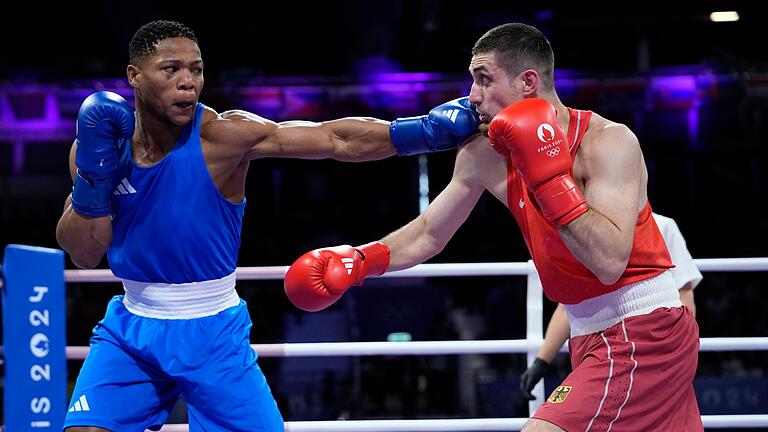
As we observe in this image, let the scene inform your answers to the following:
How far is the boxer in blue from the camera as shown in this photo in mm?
2479

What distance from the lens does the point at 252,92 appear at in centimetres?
1081

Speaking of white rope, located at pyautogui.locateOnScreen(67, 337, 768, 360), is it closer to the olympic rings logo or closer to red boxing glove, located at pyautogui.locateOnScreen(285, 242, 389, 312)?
red boxing glove, located at pyautogui.locateOnScreen(285, 242, 389, 312)

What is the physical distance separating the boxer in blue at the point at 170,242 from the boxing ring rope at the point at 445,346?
0.50 metres

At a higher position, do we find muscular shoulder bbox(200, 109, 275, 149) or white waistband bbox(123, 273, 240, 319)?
muscular shoulder bbox(200, 109, 275, 149)

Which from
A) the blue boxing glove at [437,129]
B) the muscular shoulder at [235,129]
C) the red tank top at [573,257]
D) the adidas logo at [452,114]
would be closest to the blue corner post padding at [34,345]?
the muscular shoulder at [235,129]

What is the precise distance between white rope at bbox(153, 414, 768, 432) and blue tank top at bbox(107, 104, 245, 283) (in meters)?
0.79

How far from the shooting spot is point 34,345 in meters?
2.53

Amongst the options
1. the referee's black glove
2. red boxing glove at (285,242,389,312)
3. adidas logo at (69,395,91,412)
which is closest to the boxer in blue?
adidas logo at (69,395,91,412)

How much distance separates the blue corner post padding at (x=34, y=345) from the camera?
8.11ft

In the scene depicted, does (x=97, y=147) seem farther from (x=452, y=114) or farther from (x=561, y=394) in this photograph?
(x=561, y=394)

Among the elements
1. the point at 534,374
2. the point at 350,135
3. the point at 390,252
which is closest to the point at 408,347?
the point at 534,374

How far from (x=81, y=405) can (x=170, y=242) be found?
19.9 inches

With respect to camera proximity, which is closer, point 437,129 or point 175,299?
point 175,299

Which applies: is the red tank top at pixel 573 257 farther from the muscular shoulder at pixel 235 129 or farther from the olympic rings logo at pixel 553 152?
the muscular shoulder at pixel 235 129
